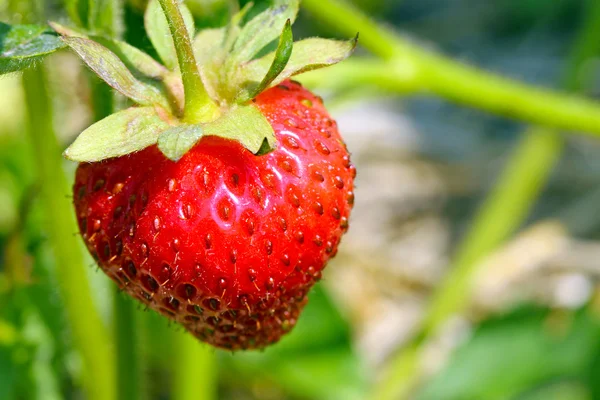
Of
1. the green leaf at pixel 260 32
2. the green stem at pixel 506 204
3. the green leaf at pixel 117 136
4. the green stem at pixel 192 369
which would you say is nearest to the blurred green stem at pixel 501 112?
the green stem at pixel 506 204

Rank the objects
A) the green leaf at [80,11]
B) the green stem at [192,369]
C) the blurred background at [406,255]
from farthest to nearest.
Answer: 1. the green stem at [192,369]
2. the blurred background at [406,255]
3. the green leaf at [80,11]

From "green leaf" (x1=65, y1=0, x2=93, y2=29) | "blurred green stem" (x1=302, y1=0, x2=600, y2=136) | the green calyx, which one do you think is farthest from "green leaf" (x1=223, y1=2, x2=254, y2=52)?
"blurred green stem" (x1=302, y1=0, x2=600, y2=136)

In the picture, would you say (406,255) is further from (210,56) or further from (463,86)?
(210,56)

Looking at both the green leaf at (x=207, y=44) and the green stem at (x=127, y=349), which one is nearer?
the green leaf at (x=207, y=44)

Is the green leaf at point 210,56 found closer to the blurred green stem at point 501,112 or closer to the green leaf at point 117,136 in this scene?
the green leaf at point 117,136

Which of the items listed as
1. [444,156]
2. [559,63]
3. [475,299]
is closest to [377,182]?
[444,156]

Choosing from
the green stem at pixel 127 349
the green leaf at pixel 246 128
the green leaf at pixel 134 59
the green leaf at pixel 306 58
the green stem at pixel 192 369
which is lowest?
the green stem at pixel 127 349

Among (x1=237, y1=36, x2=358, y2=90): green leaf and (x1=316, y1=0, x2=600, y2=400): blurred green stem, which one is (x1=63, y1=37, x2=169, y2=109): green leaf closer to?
(x1=237, y1=36, x2=358, y2=90): green leaf
